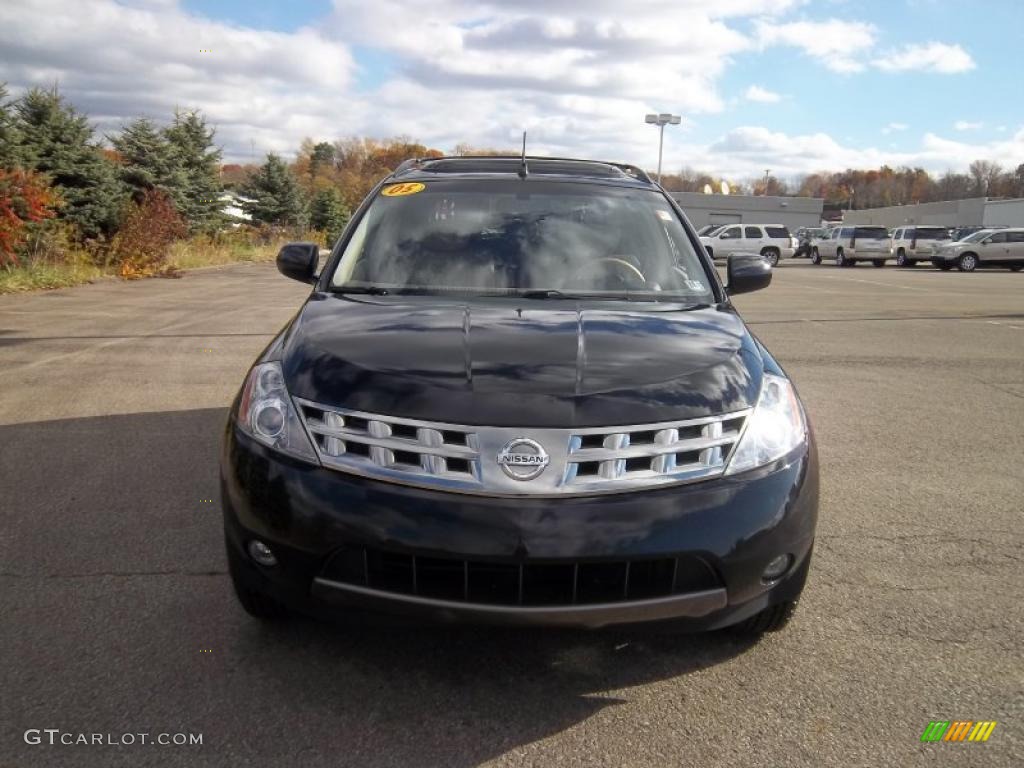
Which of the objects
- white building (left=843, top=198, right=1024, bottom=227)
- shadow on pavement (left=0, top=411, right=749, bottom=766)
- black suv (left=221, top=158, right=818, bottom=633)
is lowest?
shadow on pavement (left=0, top=411, right=749, bottom=766)

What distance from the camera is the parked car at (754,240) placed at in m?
36.9

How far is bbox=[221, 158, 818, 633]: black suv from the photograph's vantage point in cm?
234

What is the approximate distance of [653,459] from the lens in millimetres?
2422

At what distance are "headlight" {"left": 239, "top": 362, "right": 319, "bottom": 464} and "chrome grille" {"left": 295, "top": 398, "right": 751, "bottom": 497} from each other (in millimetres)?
73

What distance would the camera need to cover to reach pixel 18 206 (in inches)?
603

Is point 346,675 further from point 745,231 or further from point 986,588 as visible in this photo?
point 745,231

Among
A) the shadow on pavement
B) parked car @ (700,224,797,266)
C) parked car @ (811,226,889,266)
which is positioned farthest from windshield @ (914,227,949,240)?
the shadow on pavement

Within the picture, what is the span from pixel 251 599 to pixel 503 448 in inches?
44.7

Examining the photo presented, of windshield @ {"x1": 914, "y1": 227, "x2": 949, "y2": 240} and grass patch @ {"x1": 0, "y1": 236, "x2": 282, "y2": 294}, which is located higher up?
windshield @ {"x1": 914, "y1": 227, "x2": 949, "y2": 240}

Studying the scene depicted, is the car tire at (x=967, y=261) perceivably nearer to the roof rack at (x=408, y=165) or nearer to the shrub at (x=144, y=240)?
the shrub at (x=144, y=240)

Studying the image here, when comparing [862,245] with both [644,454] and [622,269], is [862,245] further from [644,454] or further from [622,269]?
[644,454]

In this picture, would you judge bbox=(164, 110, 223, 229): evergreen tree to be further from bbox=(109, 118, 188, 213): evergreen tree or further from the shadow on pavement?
the shadow on pavement

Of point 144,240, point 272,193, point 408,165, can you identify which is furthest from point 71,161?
point 272,193

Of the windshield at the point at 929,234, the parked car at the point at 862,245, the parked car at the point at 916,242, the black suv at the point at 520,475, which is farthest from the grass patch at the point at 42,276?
the windshield at the point at 929,234
